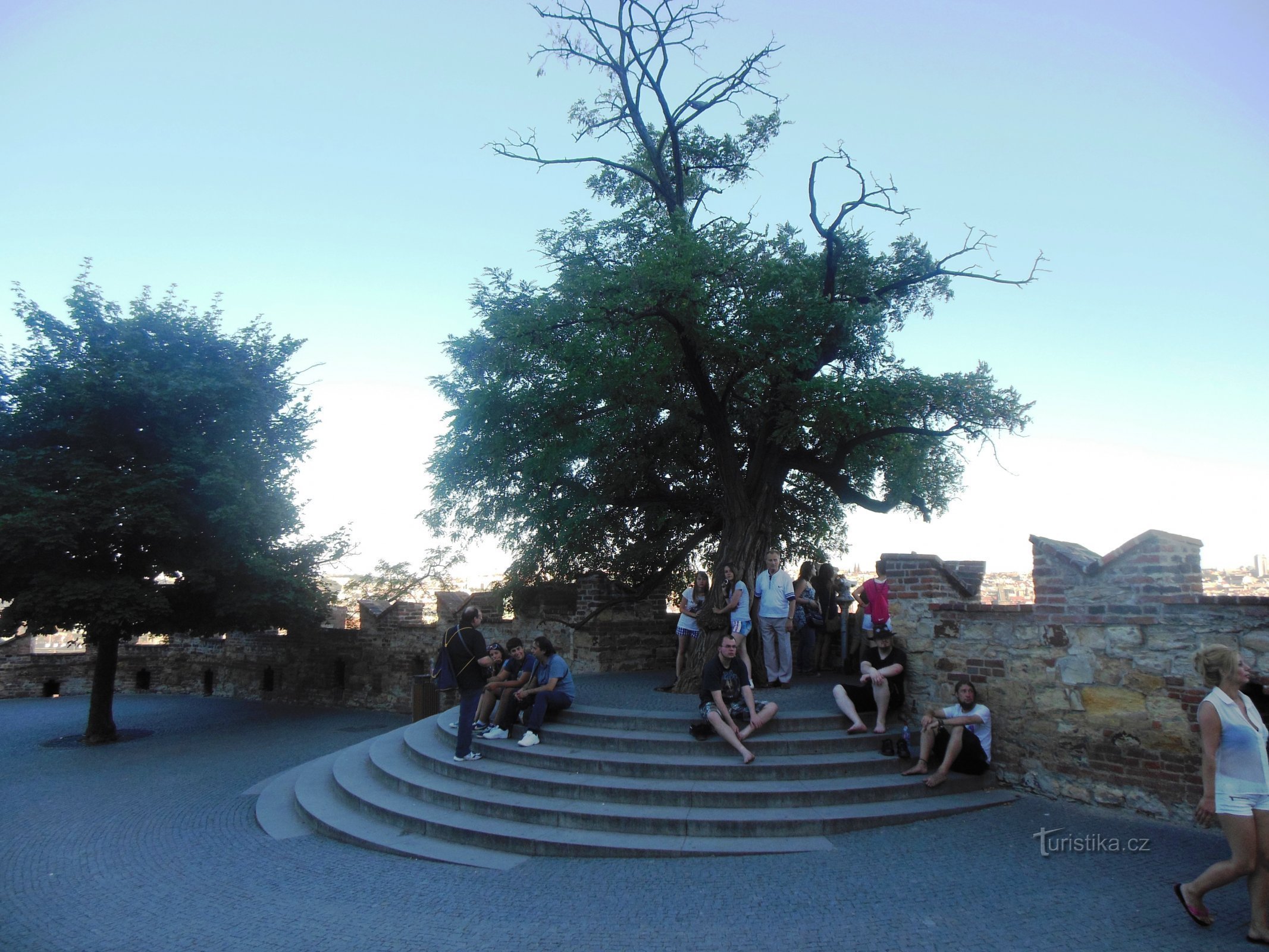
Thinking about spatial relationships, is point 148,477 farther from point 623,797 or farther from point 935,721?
point 935,721

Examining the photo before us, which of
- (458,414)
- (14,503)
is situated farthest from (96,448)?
(458,414)

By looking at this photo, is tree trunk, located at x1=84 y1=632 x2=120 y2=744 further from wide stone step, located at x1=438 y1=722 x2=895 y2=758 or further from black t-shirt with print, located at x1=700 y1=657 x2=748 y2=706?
black t-shirt with print, located at x1=700 y1=657 x2=748 y2=706

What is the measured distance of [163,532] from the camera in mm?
13508

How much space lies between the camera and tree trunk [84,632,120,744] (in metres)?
13.5

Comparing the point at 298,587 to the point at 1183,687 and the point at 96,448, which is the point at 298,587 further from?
the point at 1183,687

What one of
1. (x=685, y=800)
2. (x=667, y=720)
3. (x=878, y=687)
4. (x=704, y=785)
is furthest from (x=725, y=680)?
(x=878, y=687)

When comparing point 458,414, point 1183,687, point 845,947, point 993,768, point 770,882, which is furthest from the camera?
point 458,414

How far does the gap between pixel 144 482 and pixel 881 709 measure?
42.9ft

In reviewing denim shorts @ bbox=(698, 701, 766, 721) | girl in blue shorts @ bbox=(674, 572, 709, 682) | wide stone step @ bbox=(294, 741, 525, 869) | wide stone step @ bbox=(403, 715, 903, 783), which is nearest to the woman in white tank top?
wide stone step @ bbox=(403, 715, 903, 783)

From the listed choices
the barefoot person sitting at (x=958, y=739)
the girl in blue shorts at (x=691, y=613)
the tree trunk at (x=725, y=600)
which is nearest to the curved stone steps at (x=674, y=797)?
the barefoot person sitting at (x=958, y=739)

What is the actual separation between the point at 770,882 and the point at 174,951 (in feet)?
12.5

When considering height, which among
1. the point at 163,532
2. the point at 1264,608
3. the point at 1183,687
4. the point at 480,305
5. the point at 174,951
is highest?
the point at 480,305

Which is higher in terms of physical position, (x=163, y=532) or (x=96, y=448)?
(x=96, y=448)

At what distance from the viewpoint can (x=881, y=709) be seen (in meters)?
7.44
